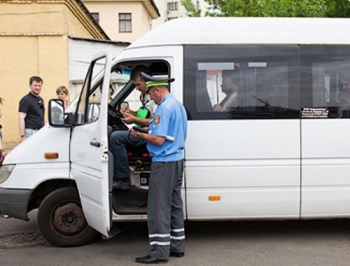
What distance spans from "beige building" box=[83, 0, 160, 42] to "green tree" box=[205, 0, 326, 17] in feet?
66.5

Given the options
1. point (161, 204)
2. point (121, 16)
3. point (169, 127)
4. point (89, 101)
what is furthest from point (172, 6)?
point (161, 204)

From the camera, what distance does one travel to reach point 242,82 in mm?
5727

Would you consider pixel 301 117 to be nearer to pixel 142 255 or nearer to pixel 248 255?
pixel 248 255

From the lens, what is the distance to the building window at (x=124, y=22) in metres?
38.1

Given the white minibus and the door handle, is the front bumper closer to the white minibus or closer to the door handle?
the white minibus

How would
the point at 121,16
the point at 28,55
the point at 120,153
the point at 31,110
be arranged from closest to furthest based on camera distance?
the point at 120,153 → the point at 31,110 → the point at 28,55 → the point at 121,16

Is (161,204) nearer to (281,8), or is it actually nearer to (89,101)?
(89,101)

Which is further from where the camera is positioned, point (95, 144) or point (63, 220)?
point (63, 220)

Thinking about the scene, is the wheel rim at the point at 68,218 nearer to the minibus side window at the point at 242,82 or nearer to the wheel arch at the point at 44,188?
the wheel arch at the point at 44,188

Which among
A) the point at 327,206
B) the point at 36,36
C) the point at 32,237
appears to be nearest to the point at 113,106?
the point at 32,237

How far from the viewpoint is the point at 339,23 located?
5.86 m

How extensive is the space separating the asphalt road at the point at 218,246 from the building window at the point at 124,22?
32661mm

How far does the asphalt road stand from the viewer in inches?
211

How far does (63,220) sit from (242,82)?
2.62 m
